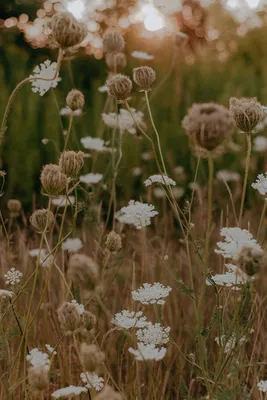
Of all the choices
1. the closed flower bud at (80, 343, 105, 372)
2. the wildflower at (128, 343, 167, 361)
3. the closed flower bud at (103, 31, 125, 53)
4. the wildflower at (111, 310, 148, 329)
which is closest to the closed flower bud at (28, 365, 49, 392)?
the closed flower bud at (80, 343, 105, 372)

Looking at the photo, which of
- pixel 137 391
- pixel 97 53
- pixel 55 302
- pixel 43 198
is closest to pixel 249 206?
pixel 43 198

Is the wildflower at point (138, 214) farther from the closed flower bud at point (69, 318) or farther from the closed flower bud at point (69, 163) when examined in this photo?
the closed flower bud at point (69, 318)

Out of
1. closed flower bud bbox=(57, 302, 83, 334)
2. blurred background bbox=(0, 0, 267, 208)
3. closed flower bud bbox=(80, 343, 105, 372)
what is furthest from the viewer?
blurred background bbox=(0, 0, 267, 208)

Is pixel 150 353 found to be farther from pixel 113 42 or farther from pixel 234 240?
pixel 113 42

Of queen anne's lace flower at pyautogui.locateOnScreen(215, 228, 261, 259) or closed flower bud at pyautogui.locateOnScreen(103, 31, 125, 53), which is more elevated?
closed flower bud at pyautogui.locateOnScreen(103, 31, 125, 53)

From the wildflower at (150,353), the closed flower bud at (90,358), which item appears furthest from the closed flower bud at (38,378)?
the wildflower at (150,353)

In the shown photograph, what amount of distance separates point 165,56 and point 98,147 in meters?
2.60

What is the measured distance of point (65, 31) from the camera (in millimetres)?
1015

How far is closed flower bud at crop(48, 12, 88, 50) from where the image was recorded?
3.34 ft

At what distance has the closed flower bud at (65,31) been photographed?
1.02 meters

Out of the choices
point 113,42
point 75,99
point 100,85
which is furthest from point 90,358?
point 100,85

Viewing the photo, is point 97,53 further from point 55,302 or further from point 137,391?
point 137,391

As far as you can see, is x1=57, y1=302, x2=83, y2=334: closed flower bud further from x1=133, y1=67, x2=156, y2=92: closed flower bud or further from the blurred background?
the blurred background

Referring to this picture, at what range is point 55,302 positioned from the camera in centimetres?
180
